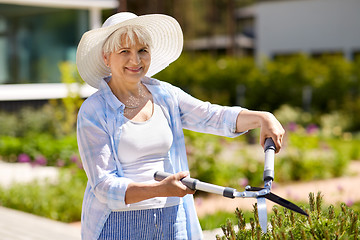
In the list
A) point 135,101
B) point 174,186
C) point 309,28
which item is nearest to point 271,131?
point 174,186

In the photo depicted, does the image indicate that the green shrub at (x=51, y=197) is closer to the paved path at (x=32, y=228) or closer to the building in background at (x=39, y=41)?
the paved path at (x=32, y=228)

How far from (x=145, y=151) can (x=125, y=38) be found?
501mm

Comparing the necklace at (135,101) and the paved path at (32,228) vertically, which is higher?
the necklace at (135,101)

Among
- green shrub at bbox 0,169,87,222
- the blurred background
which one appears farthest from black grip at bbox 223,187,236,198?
green shrub at bbox 0,169,87,222

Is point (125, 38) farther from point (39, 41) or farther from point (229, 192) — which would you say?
point (39, 41)

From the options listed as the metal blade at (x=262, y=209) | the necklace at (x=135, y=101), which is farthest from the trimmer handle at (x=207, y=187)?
the necklace at (x=135, y=101)

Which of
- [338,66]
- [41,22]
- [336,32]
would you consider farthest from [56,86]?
[336,32]

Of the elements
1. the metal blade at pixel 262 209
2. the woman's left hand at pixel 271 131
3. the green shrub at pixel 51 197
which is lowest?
the green shrub at pixel 51 197

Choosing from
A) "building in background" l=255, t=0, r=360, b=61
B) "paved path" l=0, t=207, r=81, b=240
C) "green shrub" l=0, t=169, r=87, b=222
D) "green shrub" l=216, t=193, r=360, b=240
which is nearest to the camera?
"green shrub" l=216, t=193, r=360, b=240

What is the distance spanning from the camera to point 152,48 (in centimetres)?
271

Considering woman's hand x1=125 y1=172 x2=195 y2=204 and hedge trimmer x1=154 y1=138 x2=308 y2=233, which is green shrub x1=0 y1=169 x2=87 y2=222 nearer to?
woman's hand x1=125 y1=172 x2=195 y2=204

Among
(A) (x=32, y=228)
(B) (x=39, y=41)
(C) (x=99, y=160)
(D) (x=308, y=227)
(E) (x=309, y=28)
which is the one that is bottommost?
(A) (x=32, y=228)

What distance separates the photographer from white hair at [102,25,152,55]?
2510mm

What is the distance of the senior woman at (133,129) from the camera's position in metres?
2.39
